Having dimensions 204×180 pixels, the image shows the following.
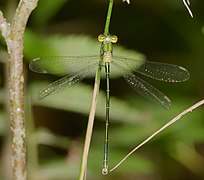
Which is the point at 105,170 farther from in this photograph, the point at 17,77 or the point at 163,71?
the point at 17,77

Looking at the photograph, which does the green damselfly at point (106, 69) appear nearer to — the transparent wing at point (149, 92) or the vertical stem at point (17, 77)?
the transparent wing at point (149, 92)

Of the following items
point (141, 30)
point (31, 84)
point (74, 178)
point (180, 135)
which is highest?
point (141, 30)

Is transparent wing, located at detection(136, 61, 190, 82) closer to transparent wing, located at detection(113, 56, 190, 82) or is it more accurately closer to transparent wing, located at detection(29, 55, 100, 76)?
transparent wing, located at detection(113, 56, 190, 82)

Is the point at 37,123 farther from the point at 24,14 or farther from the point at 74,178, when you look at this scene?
the point at 24,14

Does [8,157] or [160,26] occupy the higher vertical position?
[160,26]

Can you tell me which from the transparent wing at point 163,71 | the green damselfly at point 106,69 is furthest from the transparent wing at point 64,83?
the transparent wing at point 163,71

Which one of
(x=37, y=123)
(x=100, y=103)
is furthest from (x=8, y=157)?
(x=37, y=123)
